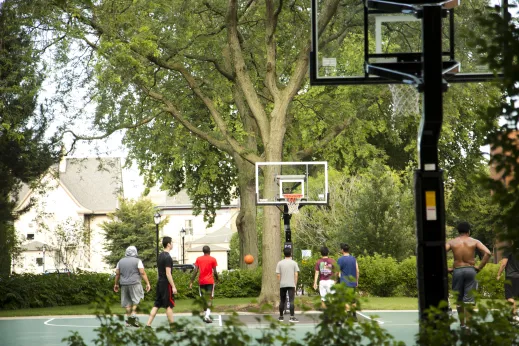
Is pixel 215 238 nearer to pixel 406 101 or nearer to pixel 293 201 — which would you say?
pixel 293 201

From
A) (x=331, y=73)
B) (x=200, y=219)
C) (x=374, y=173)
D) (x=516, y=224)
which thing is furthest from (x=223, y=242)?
(x=516, y=224)

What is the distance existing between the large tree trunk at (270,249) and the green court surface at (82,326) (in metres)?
3.19

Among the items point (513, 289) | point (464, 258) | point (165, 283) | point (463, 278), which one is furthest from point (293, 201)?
point (463, 278)

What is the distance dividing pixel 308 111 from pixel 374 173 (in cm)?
804

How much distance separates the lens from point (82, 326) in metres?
24.4

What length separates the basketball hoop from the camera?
95.2 ft

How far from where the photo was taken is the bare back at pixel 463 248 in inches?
675

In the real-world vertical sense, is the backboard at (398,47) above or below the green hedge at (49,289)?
above

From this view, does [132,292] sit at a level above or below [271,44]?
below

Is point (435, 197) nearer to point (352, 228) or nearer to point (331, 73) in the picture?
point (331, 73)

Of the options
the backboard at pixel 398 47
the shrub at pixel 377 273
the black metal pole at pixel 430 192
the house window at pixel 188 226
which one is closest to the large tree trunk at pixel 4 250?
the shrub at pixel 377 273

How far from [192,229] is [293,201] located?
3424 inches

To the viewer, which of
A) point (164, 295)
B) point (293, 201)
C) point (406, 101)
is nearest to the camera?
point (406, 101)

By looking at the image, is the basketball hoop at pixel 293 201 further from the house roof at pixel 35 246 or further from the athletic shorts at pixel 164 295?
the house roof at pixel 35 246
